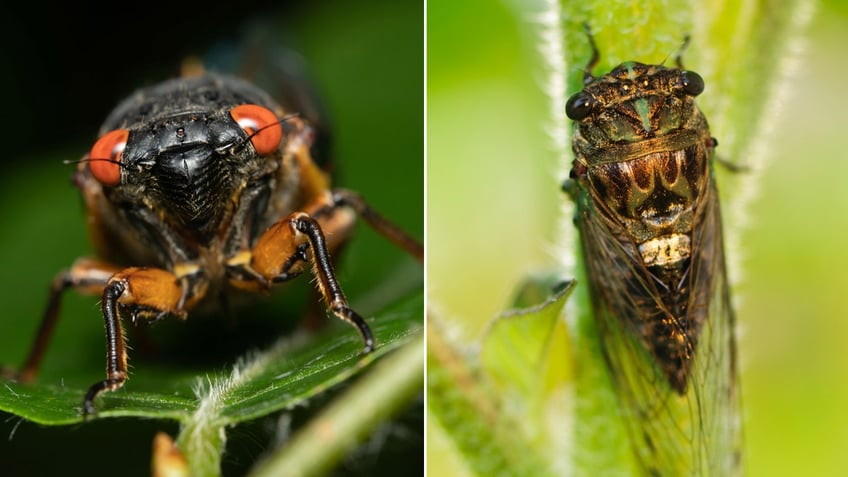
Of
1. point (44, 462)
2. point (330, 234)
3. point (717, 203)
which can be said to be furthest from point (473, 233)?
point (44, 462)

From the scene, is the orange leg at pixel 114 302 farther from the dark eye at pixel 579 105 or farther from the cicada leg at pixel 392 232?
the dark eye at pixel 579 105

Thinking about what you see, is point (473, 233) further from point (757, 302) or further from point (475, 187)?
point (757, 302)

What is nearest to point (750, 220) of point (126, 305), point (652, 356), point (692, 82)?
point (652, 356)

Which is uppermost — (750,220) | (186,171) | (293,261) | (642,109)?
(642,109)

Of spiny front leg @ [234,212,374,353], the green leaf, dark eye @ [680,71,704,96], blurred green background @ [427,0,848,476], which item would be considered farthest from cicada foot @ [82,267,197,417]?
dark eye @ [680,71,704,96]

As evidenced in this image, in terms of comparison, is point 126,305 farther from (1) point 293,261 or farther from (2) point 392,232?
(2) point 392,232

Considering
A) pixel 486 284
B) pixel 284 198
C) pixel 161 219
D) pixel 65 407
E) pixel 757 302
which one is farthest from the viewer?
pixel 757 302

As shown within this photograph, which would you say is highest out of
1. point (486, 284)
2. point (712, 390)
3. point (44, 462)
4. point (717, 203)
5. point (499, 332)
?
point (717, 203)

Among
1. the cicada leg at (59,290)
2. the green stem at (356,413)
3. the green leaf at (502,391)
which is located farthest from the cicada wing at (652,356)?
the cicada leg at (59,290)
